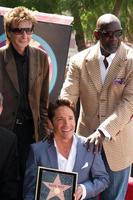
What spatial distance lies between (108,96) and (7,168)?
0.85m

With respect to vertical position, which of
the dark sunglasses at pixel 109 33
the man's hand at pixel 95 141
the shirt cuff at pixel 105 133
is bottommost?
the man's hand at pixel 95 141

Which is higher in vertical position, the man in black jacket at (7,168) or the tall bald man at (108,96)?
the tall bald man at (108,96)

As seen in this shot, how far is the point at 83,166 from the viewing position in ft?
12.2

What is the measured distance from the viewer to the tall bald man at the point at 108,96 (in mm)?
3654

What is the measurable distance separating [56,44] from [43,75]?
40.2 inches

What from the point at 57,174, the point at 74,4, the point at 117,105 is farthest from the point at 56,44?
the point at 74,4

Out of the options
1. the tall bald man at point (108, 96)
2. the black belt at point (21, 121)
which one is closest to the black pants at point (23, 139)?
the black belt at point (21, 121)

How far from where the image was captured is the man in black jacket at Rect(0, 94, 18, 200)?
3699 mm

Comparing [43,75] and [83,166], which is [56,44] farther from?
[83,166]

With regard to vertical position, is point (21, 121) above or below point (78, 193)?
above

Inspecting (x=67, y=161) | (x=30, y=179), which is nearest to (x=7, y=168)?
→ (x=30, y=179)

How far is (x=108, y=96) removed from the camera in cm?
379

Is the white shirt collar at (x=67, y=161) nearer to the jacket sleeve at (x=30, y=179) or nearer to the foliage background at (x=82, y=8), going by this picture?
the jacket sleeve at (x=30, y=179)

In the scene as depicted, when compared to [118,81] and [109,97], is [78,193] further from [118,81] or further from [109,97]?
[118,81]
